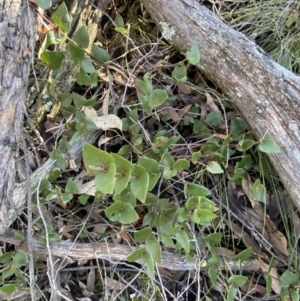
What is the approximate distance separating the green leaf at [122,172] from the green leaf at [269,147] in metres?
0.42

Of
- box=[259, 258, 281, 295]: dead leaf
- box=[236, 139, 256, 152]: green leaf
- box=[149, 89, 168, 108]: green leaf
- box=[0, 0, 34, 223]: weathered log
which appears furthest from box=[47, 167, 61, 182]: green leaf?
box=[259, 258, 281, 295]: dead leaf

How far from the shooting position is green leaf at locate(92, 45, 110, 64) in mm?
1392

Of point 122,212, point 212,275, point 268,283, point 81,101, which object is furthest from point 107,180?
point 268,283

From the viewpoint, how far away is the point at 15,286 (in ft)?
4.10

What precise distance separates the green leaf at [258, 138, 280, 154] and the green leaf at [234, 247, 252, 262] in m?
0.30

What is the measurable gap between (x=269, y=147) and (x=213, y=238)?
1.06ft

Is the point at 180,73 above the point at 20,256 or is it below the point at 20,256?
above

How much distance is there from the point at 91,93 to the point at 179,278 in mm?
701

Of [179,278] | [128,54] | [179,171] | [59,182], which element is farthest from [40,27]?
[179,278]

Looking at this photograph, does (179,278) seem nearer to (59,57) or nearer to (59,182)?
(59,182)

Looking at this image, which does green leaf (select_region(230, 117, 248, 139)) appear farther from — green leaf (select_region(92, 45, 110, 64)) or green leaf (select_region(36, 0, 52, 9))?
green leaf (select_region(36, 0, 52, 9))

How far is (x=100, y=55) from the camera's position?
141 cm

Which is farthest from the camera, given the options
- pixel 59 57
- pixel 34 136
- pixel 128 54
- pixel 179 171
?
pixel 128 54

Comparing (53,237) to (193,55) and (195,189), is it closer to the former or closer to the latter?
(195,189)
